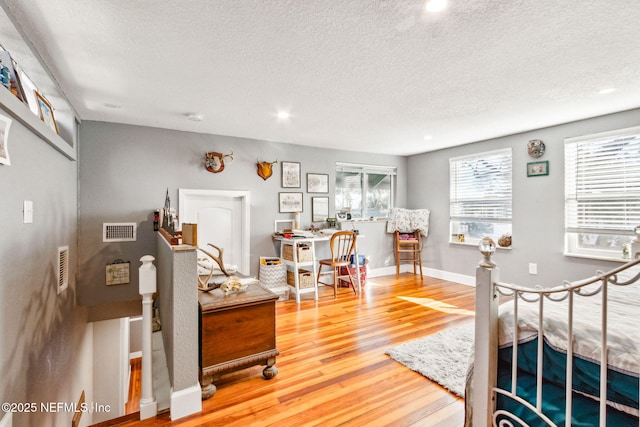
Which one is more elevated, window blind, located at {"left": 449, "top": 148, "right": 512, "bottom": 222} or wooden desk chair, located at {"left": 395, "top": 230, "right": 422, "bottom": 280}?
window blind, located at {"left": 449, "top": 148, "right": 512, "bottom": 222}

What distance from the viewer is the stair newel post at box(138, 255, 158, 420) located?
73.5 inches

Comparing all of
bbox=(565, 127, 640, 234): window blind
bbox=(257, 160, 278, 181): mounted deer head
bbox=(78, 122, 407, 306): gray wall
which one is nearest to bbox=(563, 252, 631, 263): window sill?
bbox=(565, 127, 640, 234): window blind

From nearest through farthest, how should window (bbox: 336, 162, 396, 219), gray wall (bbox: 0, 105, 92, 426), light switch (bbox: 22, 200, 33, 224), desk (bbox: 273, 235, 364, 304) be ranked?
gray wall (bbox: 0, 105, 92, 426)
light switch (bbox: 22, 200, 33, 224)
desk (bbox: 273, 235, 364, 304)
window (bbox: 336, 162, 396, 219)

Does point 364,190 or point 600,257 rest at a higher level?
A: point 364,190

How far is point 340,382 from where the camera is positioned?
2199 millimetres

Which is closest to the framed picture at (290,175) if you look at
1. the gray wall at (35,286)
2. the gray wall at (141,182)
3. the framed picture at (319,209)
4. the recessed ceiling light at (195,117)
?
the gray wall at (141,182)

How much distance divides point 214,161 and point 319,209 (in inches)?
70.6

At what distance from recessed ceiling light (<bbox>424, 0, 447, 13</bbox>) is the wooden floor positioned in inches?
89.3

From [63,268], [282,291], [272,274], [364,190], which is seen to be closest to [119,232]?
[63,268]

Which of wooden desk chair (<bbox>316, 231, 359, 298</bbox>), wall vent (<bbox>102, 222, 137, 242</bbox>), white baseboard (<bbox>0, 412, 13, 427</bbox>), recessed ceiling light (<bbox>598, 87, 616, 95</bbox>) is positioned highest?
recessed ceiling light (<bbox>598, 87, 616, 95</bbox>)

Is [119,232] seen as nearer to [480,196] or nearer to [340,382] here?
[340,382]

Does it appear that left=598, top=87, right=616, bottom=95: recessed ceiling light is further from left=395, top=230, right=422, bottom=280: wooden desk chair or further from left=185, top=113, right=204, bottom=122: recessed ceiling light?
left=185, top=113, right=204, bottom=122: recessed ceiling light

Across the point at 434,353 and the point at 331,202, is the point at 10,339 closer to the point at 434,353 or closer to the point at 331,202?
the point at 434,353

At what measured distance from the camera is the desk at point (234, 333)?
6.64 feet
